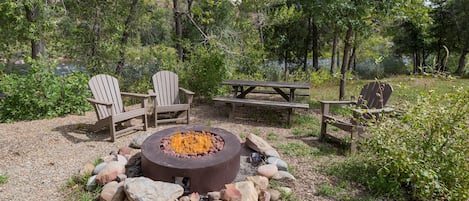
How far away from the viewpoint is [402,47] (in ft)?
40.8

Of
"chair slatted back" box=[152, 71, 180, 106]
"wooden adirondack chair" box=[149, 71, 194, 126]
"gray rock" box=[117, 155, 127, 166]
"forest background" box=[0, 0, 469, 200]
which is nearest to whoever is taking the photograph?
"forest background" box=[0, 0, 469, 200]

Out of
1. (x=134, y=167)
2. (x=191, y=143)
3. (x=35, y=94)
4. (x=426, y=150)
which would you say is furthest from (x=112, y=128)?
(x=426, y=150)

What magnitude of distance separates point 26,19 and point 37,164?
3.14 meters

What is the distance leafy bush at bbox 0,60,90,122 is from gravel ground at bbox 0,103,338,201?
0.22 metres

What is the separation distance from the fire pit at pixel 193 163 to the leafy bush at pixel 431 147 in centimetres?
135

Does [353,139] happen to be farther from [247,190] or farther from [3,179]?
[3,179]

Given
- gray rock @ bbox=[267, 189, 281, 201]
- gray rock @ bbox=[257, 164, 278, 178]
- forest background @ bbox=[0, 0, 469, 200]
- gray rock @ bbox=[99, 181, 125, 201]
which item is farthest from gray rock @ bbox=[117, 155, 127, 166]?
forest background @ bbox=[0, 0, 469, 200]

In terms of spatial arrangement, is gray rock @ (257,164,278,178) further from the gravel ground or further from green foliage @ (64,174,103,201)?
green foliage @ (64,174,103,201)

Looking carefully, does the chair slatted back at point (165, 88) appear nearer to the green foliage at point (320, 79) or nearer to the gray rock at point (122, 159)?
the gray rock at point (122, 159)

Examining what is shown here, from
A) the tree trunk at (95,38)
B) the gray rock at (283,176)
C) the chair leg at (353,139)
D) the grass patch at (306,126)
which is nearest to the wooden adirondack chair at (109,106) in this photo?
the gray rock at (283,176)

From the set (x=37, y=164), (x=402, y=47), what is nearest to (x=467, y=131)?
(x=37, y=164)

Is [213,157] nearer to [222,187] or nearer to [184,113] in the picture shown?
[222,187]

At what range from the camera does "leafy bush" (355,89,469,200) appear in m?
2.27

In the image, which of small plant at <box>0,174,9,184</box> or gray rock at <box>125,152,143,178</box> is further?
gray rock at <box>125,152,143,178</box>
